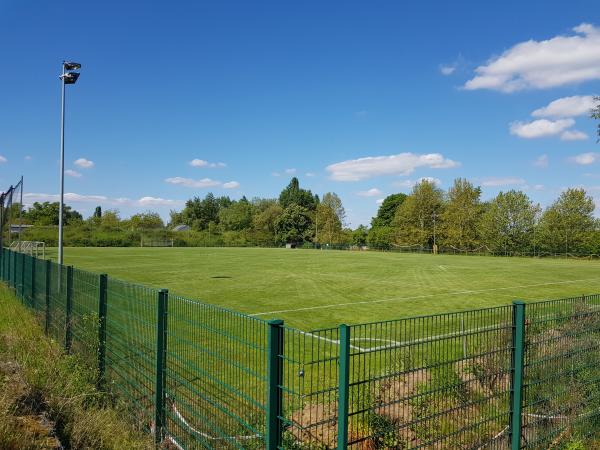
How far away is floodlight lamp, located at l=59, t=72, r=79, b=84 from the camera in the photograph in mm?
15328

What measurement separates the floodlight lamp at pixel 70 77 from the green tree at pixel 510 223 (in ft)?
232

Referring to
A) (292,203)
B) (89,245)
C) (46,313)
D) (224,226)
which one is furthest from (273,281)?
(224,226)

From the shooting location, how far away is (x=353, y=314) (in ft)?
51.9

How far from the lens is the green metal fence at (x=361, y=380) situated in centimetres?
430

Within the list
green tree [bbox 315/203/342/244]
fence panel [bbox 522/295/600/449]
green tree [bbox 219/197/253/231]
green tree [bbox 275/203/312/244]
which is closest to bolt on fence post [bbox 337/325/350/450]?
fence panel [bbox 522/295/600/449]

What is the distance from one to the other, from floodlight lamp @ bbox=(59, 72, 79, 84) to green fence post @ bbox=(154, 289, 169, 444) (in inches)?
511

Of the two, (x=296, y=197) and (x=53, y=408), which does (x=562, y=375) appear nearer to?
(x=53, y=408)

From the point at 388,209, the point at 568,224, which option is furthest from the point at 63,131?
the point at 388,209

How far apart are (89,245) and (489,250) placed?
211ft

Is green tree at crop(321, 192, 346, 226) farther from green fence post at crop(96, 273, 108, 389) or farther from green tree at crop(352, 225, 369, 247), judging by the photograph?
green fence post at crop(96, 273, 108, 389)

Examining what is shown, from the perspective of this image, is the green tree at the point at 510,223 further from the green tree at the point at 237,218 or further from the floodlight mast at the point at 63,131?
the floodlight mast at the point at 63,131

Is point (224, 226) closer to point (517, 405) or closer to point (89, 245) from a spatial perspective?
point (89, 245)

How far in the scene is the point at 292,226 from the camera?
366ft

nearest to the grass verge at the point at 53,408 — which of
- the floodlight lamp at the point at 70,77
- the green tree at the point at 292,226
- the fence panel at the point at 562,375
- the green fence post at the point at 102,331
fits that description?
the green fence post at the point at 102,331
